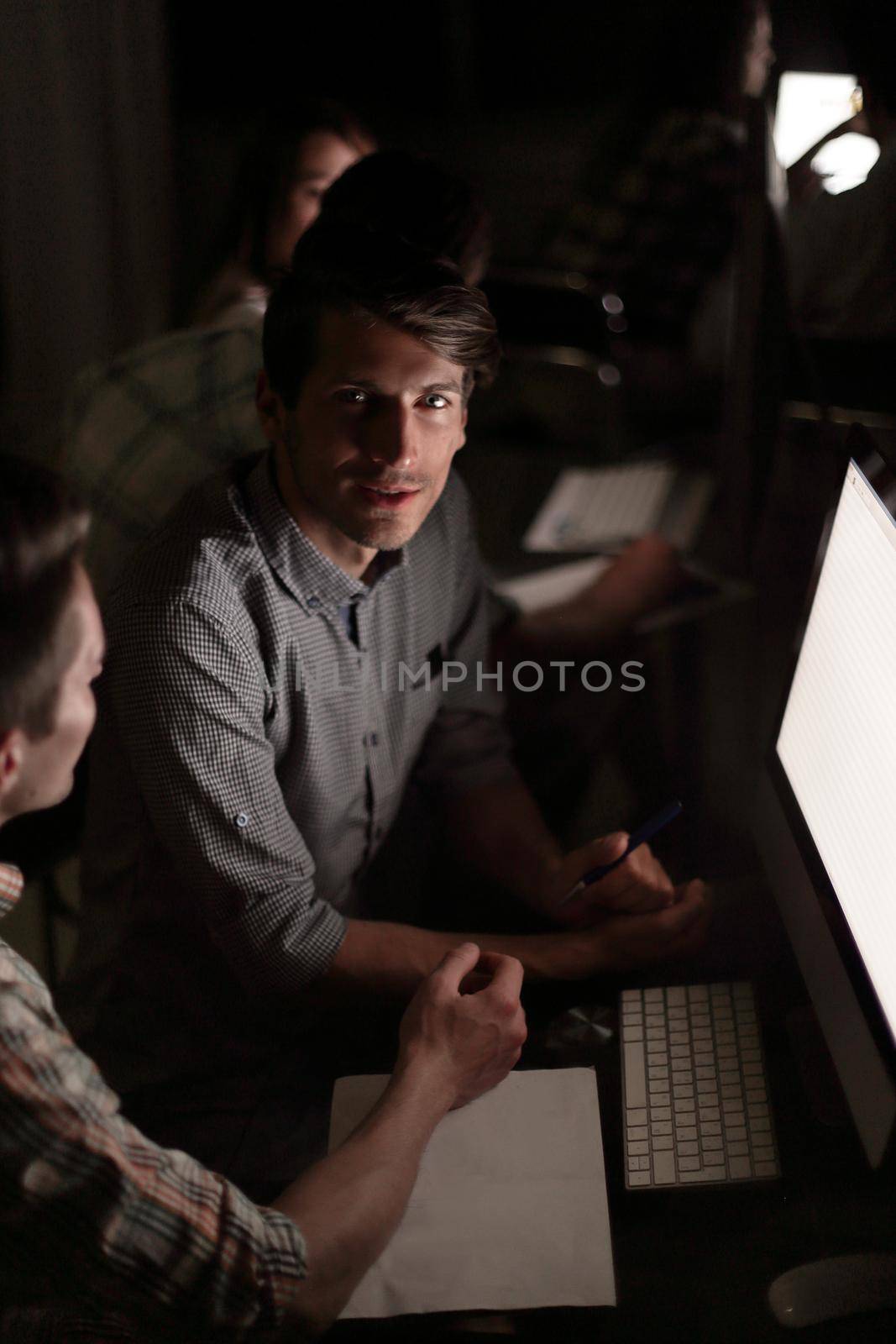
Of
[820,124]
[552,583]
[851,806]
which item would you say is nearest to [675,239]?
[820,124]

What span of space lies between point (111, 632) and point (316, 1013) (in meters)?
0.44

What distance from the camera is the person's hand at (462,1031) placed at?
99 cm

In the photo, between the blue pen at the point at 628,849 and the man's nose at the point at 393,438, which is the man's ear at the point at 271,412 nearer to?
the man's nose at the point at 393,438

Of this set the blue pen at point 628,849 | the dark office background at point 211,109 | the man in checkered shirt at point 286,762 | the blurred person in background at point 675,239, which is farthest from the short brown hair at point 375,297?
the blurred person in background at point 675,239

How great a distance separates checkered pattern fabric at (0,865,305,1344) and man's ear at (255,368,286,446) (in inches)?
24.5

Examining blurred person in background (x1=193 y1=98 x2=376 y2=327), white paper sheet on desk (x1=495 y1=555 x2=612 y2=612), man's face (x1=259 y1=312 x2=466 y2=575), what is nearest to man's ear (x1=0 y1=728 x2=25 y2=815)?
man's face (x1=259 y1=312 x2=466 y2=575)

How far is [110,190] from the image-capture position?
3.02 metres

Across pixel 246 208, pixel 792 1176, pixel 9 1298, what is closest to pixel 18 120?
pixel 246 208

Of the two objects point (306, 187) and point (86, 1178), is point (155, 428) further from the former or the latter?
point (86, 1178)

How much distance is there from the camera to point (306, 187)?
1.86 meters

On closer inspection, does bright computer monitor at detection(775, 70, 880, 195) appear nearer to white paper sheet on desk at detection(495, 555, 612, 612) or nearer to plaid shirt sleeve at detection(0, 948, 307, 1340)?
white paper sheet on desk at detection(495, 555, 612, 612)

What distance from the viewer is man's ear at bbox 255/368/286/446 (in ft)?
4.05

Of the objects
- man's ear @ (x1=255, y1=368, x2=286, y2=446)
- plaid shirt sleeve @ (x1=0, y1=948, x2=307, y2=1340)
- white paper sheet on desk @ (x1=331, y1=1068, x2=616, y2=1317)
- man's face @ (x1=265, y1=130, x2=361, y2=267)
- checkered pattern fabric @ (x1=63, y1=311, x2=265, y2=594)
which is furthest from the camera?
man's face @ (x1=265, y1=130, x2=361, y2=267)

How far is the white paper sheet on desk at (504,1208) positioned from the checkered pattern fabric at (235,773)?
206 mm
